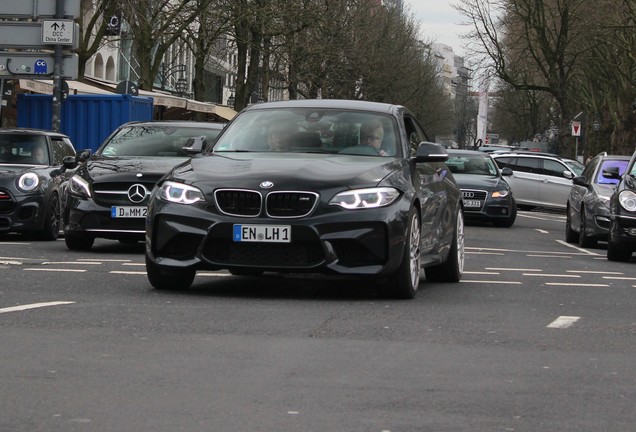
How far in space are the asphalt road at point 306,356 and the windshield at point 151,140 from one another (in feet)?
15.6

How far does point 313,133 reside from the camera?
38.4 feet

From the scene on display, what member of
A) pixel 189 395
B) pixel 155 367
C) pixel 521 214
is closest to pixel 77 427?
pixel 189 395

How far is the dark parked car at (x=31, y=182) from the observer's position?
18641 mm

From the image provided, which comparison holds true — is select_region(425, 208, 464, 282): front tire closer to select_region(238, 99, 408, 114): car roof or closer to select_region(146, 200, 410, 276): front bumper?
select_region(238, 99, 408, 114): car roof

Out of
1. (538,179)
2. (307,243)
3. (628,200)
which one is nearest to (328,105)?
(307,243)

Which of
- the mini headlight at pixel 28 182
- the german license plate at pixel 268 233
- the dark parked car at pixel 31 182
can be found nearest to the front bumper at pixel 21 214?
the dark parked car at pixel 31 182

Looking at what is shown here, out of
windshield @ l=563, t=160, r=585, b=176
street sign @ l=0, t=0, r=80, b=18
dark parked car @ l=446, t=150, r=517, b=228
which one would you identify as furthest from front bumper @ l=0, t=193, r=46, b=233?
windshield @ l=563, t=160, r=585, b=176

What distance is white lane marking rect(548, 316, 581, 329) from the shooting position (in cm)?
928

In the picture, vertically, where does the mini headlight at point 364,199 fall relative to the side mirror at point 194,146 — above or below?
below

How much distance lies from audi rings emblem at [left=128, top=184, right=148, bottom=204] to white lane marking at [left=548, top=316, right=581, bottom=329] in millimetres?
7270

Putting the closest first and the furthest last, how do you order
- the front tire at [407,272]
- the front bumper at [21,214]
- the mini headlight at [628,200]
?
the front tire at [407,272] < the mini headlight at [628,200] < the front bumper at [21,214]

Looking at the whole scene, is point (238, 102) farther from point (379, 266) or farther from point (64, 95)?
point (379, 266)

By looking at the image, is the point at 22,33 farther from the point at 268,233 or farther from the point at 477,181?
the point at 268,233

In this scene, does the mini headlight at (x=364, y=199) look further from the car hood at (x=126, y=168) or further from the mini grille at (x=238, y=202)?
the car hood at (x=126, y=168)
